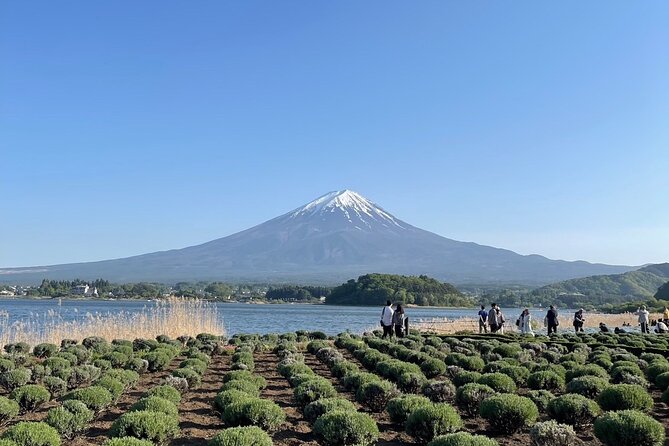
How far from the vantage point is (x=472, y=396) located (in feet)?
30.7

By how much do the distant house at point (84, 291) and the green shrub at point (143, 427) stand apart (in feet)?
375

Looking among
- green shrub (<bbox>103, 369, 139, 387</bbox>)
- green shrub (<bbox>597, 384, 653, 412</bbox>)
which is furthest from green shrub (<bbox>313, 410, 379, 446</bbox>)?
green shrub (<bbox>103, 369, 139, 387</bbox>)

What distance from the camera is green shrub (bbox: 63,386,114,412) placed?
8.68 meters

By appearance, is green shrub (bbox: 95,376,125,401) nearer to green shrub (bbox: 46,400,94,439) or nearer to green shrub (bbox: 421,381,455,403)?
green shrub (bbox: 46,400,94,439)

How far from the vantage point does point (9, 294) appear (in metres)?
135

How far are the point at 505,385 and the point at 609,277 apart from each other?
18270cm

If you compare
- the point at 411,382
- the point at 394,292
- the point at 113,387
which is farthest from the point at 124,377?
the point at 394,292

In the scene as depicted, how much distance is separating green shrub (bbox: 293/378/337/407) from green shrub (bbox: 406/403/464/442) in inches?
82.3

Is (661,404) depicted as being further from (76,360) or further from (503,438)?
(76,360)

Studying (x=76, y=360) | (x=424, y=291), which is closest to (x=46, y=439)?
(x=76, y=360)

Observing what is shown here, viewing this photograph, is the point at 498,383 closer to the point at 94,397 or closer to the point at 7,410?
the point at 94,397

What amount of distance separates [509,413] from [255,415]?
10.4 feet

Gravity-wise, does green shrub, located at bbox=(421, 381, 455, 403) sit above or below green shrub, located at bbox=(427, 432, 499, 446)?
below

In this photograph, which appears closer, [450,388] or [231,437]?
[231,437]
